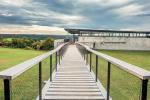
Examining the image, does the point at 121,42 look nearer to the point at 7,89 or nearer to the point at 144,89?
the point at 144,89

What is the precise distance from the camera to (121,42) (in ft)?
112

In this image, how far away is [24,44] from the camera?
175 feet

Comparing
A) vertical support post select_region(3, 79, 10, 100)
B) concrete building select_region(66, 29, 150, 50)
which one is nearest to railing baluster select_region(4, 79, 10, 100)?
vertical support post select_region(3, 79, 10, 100)

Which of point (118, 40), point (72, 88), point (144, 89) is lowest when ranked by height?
point (72, 88)

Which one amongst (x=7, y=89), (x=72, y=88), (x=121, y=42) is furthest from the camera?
(x=121, y=42)

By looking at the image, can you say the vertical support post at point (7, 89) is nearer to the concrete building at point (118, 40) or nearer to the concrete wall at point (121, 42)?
the concrete building at point (118, 40)

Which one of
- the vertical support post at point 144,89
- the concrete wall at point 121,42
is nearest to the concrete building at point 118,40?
the concrete wall at point 121,42

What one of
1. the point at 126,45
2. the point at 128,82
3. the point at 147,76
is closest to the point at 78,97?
the point at 147,76

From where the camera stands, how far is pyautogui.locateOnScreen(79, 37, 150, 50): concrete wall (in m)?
33.4

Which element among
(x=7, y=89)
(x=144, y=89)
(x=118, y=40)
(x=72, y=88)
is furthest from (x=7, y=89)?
(x=118, y=40)

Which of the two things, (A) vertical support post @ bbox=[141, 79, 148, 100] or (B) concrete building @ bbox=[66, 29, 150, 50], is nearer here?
(A) vertical support post @ bbox=[141, 79, 148, 100]

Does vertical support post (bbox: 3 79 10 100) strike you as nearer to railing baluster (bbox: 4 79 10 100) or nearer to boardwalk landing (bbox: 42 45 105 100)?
railing baluster (bbox: 4 79 10 100)

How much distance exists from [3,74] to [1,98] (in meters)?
3.80

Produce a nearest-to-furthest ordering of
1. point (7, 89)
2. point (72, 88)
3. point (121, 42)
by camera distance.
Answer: point (7, 89) < point (72, 88) < point (121, 42)
